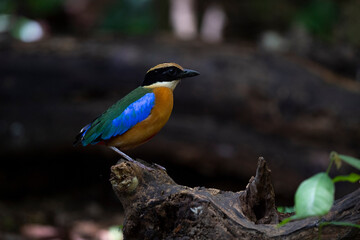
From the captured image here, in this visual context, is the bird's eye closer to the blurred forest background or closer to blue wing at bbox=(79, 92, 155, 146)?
blue wing at bbox=(79, 92, 155, 146)

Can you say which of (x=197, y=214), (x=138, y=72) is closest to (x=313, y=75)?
(x=138, y=72)

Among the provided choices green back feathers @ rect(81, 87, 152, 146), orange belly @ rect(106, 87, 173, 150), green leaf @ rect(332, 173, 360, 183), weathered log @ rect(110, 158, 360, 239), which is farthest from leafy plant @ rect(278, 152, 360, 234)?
green back feathers @ rect(81, 87, 152, 146)

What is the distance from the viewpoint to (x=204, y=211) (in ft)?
10.7

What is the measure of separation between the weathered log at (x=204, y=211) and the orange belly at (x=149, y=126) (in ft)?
1.83

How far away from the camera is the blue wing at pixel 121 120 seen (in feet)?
13.5

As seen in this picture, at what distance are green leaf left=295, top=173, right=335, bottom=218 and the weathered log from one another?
1.05 metres

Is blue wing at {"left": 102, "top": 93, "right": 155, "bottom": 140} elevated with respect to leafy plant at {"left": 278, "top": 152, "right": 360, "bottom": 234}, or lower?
lower

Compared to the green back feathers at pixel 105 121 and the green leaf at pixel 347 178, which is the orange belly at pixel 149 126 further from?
the green leaf at pixel 347 178

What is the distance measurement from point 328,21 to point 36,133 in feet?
25.6

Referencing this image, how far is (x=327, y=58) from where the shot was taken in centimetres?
1070

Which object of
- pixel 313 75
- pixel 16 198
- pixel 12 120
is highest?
pixel 313 75

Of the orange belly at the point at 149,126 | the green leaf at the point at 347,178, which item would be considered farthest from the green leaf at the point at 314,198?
the orange belly at the point at 149,126

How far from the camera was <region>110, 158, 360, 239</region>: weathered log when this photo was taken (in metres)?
3.10

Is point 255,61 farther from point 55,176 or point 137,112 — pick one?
point 137,112
